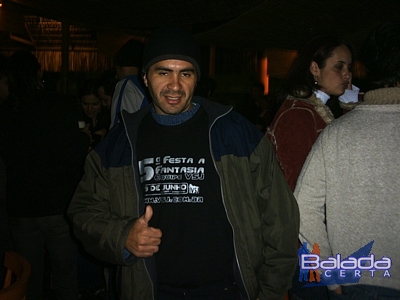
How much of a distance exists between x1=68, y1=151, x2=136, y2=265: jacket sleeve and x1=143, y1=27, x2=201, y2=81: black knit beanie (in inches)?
20.8

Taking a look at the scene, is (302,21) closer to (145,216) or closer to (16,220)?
(16,220)

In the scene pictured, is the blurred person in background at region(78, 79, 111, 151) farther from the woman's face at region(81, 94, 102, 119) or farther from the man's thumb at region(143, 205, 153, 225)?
the man's thumb at region(143, 205, 153, 225)

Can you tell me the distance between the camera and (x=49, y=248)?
2994mm

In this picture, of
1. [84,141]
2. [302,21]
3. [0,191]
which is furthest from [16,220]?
[302,21]

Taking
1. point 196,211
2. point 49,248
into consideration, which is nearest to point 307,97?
point 196,211

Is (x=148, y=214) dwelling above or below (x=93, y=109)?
below

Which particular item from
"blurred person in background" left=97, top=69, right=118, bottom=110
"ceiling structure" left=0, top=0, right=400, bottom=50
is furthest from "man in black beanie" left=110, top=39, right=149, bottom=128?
"ceiling structure" left=0, top=0, right=400, bottom=50

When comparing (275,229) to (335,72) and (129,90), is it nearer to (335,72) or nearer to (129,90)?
(335,72)

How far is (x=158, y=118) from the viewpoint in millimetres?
1841

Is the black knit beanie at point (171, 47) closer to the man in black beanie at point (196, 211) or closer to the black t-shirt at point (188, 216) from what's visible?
the man in black beanie at point (196, 211)

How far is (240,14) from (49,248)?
4897 millimetres

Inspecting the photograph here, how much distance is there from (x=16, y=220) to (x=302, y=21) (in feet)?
18.0

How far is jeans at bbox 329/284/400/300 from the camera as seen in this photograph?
4.96 ft

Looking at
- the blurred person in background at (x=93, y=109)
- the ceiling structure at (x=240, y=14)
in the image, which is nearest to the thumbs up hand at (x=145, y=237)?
the blurred person in background at (x=93, y=109)
